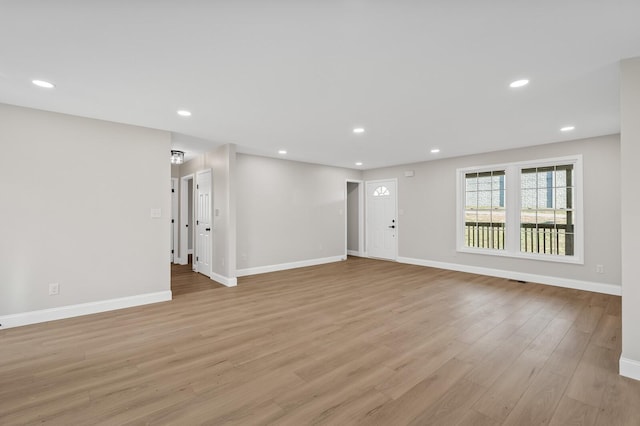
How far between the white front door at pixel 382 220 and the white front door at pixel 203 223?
14.2ft

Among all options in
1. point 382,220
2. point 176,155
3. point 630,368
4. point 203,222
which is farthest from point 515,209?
point 176,155

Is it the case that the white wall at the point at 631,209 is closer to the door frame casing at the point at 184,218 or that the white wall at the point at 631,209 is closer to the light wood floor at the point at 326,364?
the light wood floor at the point at 326,364

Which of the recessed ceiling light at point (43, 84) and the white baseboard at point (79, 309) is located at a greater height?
the recessed ceiling light at point (43, 84)

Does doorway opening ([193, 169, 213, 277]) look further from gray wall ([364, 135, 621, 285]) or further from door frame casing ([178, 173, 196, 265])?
gray wall ([364, 135, 621, 285])

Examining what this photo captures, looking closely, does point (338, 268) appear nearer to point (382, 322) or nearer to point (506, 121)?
point (382, 322)

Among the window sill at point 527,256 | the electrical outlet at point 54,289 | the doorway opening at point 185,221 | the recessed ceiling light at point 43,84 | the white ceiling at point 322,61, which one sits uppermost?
Result: the recessed ceiling light at point 43,84

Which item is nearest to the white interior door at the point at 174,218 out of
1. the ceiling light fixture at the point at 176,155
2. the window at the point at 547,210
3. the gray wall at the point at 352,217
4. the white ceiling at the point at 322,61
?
the ceiling light fixture at the point at 176,155

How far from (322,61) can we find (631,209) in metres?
2.68

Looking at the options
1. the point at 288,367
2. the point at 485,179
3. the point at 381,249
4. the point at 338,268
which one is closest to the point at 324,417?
the point at 288,367

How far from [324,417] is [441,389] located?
3.00 ft

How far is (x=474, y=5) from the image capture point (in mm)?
1630

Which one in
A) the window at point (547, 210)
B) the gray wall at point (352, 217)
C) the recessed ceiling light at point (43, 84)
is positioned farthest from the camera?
the gray wall at point (352, 217)

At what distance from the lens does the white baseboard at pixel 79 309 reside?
318 centimetres

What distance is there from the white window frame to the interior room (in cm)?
4
